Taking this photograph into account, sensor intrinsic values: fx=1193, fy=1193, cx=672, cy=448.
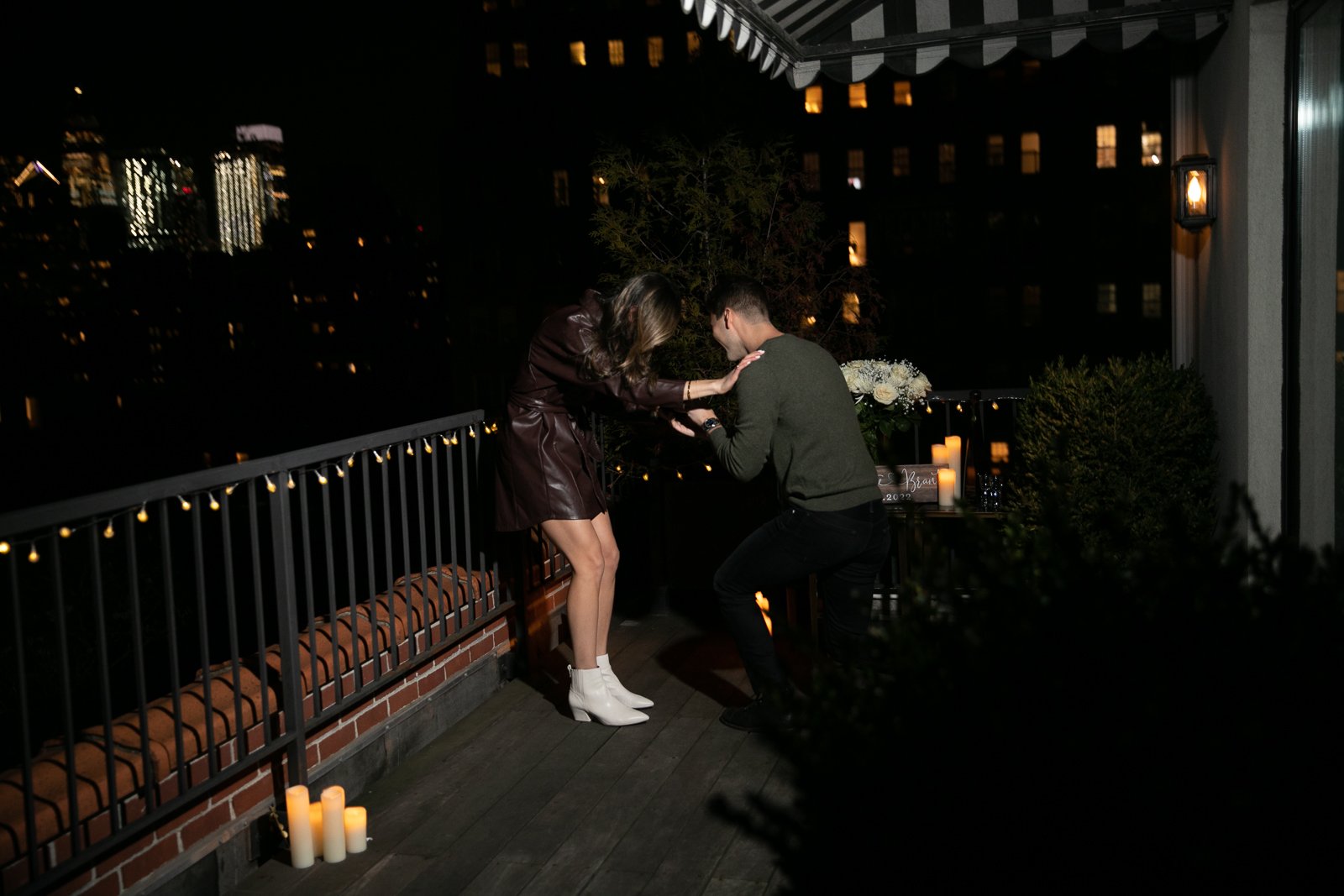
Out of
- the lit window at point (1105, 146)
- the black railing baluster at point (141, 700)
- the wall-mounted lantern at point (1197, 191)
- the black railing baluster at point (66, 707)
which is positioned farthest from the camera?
the lit window at point (1105, 146)

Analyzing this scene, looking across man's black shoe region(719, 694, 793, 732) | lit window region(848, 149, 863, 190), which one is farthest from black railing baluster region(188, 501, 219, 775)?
lit window region(848, 149, 863, 190)

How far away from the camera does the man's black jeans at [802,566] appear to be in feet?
13.6

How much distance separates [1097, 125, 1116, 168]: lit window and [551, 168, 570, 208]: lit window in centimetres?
2439

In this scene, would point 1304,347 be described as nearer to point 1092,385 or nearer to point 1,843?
point 1092,385

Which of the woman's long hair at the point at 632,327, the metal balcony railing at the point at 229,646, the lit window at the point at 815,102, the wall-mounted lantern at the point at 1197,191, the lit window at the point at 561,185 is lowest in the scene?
the metal balcony railing at the point at 229,646

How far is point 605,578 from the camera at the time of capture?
4.73 meters

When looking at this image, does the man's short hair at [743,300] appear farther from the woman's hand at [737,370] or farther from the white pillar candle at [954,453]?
the white pillar candle at [954,453]

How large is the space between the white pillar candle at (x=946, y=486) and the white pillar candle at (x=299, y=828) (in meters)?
3.25

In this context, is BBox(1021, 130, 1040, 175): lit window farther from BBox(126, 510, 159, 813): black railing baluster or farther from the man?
BBox(126, 510, 159, 813): black railing baluster

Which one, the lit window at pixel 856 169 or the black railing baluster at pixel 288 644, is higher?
the lit window at pixel 856 169

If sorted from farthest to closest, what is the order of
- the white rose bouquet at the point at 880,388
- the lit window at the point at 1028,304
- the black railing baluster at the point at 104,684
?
the lit window at the point at 1028,304 < the white rose bouquet at the point at 880,388 < the black railing baluster at the point at 104,684

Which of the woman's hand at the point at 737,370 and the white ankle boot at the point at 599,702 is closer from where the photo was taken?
the woman's hand at the point at 737,370

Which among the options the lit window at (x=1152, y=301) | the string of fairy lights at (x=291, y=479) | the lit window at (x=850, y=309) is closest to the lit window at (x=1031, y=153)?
the lit window at (x=1152, y=301)

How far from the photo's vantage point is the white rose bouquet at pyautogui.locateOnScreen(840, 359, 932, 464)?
5.60 metres
